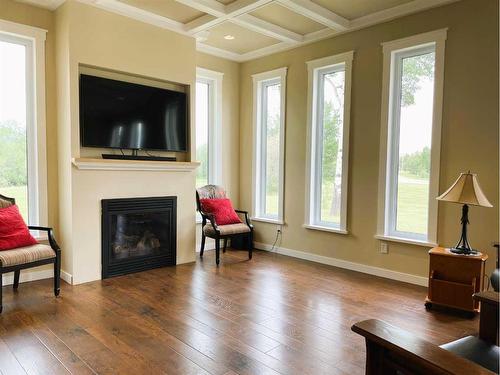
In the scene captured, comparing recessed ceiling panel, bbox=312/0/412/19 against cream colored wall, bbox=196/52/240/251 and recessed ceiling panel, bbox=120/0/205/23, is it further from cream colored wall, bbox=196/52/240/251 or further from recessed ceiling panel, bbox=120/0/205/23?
A: cream colored wall, bbox=196/52/240/251

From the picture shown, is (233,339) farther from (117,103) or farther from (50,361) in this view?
(117,103)

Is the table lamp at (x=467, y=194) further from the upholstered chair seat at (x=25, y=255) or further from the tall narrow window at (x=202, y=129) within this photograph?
the upholstered chair seat at (x=25, y=255)

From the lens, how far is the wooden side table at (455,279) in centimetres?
315

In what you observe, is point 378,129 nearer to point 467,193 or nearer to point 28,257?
point 467,193

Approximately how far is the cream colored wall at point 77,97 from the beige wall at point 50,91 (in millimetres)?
117

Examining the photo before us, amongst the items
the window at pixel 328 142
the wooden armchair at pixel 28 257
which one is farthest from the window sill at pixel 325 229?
the wooden armchair at pixel 28 257

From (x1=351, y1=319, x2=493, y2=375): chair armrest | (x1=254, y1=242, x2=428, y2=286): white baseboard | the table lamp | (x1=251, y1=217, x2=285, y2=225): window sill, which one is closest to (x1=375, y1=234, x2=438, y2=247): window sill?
(x1=254, y1=242, x2=428, y2=286): white baseboard

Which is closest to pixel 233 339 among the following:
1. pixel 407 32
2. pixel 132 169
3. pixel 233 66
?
pixel 132 169

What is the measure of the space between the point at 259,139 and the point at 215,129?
682mm

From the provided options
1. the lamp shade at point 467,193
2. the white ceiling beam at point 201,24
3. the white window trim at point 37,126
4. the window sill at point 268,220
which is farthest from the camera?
the window sill at point 268,220

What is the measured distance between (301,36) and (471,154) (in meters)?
2.53

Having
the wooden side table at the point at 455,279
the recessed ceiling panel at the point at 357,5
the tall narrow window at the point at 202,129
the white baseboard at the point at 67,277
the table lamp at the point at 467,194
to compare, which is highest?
the recessed ceiling panel at the point at 357,5

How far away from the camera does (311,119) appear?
4.91m

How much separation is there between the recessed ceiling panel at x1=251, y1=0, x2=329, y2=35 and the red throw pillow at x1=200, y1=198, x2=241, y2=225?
2.37m
